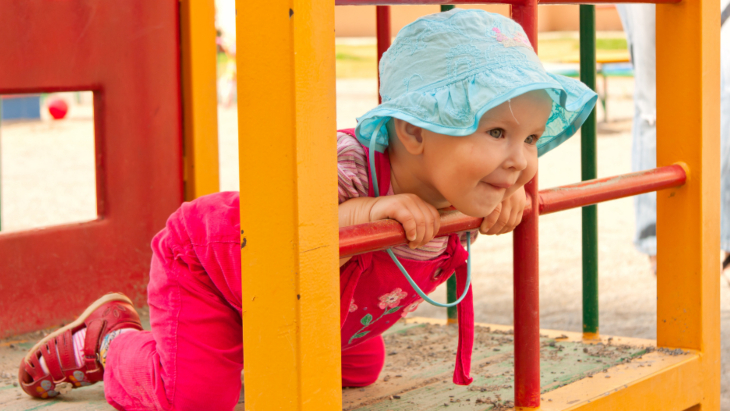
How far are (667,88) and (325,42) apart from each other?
0.93 meters

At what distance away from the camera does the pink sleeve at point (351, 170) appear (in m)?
1.11

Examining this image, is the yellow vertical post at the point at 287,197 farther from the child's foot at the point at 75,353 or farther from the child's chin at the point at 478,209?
the child's foot at the point at 75,353

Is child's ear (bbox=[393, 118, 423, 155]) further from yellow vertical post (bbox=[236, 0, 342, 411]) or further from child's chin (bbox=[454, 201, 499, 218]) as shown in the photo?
yellow vertical post (bbox=[236, 0, 342, 411])

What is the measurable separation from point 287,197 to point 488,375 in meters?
0.83

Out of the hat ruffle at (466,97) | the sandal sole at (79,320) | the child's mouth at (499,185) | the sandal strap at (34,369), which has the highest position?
the hat ruffle at (466,97)

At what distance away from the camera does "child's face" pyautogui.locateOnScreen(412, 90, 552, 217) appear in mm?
1017

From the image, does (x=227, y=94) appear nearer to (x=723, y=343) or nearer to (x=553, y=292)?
(x=553, y=292)

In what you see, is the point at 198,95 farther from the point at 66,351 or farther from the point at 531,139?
the point at 531,139

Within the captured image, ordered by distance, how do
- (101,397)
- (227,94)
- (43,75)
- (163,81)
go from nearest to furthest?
1. (101,397)
2. (43,75)
3. (163,81)
4. (227,94)

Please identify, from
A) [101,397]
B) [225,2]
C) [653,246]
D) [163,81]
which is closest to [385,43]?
[163,81]

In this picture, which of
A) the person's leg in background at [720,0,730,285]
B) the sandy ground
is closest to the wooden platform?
the sandy ground

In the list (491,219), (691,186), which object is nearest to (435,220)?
(491,219)

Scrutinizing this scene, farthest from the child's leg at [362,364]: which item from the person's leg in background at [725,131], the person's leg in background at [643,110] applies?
the person's leg in background at [643,110]

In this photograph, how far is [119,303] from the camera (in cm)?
156
